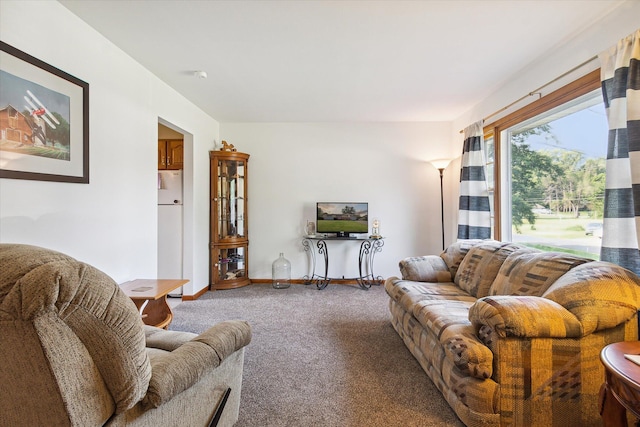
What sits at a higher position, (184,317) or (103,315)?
(103,315)

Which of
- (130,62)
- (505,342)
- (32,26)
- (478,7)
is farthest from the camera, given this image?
(130,62)

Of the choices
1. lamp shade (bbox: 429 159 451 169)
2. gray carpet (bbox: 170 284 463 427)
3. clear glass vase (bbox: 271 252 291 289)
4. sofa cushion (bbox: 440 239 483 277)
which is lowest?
gray carpet (bbox: 170 284 463 427)

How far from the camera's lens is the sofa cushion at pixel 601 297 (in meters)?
1.49

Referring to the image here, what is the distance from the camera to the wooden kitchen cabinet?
14.1 feet

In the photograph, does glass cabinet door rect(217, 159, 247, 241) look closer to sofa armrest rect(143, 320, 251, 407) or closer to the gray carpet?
the gray carpet

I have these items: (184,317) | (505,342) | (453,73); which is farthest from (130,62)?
(505,342)

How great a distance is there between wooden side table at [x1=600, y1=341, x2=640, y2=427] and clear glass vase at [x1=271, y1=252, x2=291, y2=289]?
12.7 feet

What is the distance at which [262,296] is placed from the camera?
4.11 meters

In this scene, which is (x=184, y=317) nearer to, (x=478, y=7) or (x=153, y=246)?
(x=153, y=246)

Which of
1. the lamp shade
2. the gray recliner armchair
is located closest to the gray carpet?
the gray recliner armchair

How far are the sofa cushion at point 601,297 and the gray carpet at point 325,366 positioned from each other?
0.88 meters

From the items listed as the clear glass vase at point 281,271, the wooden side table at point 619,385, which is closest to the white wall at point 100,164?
the clear glass vase at point 281,271

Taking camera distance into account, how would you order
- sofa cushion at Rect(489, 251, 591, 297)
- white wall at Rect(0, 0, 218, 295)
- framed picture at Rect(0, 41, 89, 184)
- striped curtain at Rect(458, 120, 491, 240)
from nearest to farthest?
framed picture at Rect(0, 41, 89, 184) → white wall at Rect(0, 0, 218, 295) → sofa cushion at Rect(489, 251, 591, 297) → striped curtain at Rect(458, 120, 491, 240)

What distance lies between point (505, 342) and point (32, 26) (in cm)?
320
